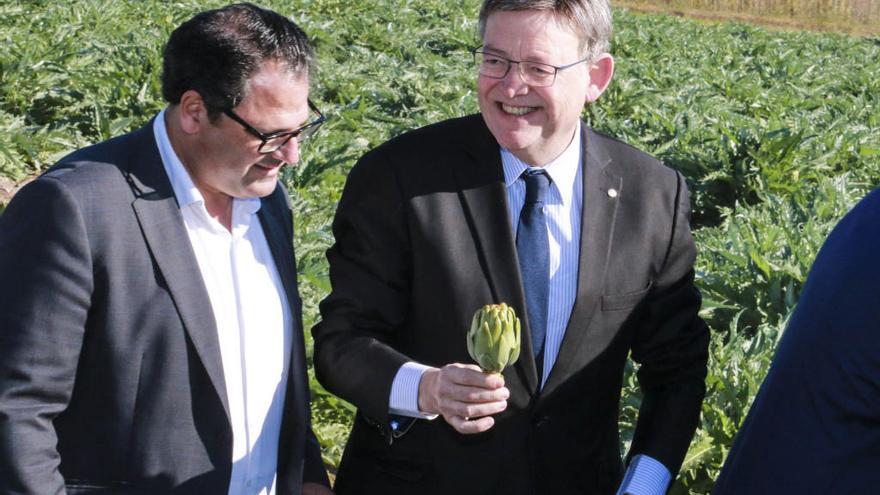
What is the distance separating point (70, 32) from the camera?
10062 mm

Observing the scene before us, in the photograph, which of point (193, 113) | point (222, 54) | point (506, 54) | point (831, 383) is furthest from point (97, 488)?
point (831, 383)

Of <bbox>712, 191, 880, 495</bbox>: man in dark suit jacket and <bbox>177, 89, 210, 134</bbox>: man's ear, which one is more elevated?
<bbox>177, 89, 210, 134</bbox>: man's ear

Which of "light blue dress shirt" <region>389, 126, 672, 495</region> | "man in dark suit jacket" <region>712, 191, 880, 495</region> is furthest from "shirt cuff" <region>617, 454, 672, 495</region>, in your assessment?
"man in dark suit jacket" <region>712, 191, 880, 495</region>

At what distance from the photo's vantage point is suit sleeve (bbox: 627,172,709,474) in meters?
2.47

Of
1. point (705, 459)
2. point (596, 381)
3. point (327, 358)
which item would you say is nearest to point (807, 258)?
point (705, 459)

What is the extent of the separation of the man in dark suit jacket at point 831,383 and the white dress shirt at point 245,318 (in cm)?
99

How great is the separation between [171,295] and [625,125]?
25.6 ft

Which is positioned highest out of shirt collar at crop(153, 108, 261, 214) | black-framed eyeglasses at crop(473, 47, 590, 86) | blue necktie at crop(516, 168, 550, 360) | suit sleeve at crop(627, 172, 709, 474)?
black-framed eyeglasses at crop(473, 47, 590, 86)

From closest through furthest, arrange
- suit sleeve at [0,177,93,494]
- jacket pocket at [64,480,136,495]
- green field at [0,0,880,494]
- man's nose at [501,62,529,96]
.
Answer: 1. suit sleeve at [0,177,93,494]
2. jacket pocket at [64,480,136,495]
3. man's nose at [501,62,529,96]
4. green field at [0,0,880,494]

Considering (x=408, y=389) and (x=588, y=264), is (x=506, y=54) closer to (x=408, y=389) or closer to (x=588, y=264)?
(x=588, y=264)

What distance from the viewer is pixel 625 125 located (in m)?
9.45

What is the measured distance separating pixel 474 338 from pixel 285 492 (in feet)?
2.34

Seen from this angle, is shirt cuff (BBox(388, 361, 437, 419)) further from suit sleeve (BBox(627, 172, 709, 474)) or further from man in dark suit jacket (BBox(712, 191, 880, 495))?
man in dark suit jacket (BBox(712, 191, 880, 495))

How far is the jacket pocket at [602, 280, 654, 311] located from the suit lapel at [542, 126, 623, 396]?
0.03 m
